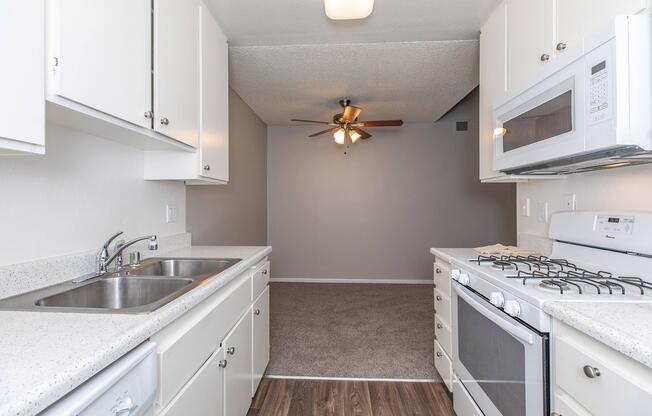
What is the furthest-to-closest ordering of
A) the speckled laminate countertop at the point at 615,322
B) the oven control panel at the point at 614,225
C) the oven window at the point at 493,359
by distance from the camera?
the oven control panel at the point at 614,225 < the oven window at the point at 493,359 < the speckled laminate countertop at the point at 615,322

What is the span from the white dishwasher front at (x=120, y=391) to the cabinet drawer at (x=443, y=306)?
155cm

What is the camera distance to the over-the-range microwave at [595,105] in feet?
2.98

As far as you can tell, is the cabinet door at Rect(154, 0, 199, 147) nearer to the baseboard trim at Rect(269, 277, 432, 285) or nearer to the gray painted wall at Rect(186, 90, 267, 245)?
the gray painted wall at Rect(186, 90, 267, 245)

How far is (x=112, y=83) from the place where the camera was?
1.05 m

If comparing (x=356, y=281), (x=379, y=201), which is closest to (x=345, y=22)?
(x=379, y=201)

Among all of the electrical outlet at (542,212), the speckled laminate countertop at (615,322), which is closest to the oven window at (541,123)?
the electrical outlet at (542,212)

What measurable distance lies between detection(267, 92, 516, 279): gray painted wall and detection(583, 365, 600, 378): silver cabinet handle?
3870 mm

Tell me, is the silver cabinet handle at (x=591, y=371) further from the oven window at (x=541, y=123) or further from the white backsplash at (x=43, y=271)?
the white backsplash at (x=43, y=271)

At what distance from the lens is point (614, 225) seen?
1239 millimetres

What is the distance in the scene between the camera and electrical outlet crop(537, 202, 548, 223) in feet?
5.77

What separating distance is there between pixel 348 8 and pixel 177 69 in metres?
1.01

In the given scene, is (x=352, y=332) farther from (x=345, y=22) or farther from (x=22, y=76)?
(x=22, y=76)

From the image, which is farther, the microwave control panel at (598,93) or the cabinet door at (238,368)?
the cabinet door at (238,368)

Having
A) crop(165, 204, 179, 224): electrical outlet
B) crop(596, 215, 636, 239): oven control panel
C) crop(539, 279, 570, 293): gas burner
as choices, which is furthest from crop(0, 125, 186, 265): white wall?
crop(596, 215, 636, 239): oven control panel
